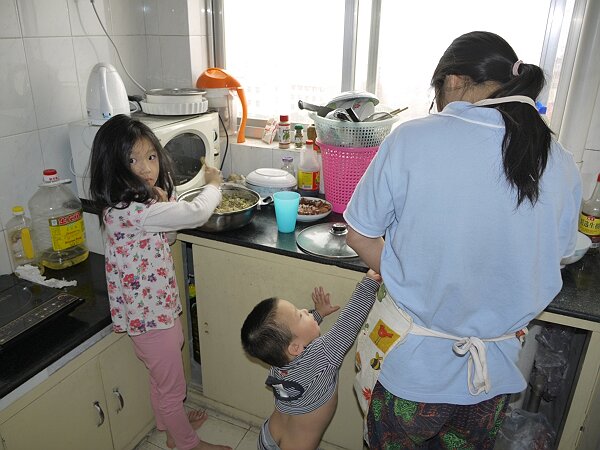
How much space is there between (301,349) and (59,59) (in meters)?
1.35

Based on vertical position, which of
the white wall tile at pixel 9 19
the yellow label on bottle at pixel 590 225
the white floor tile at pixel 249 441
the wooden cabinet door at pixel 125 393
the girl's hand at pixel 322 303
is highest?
the white wall tile at pixel 9 19

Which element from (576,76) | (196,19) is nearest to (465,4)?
(576,76)

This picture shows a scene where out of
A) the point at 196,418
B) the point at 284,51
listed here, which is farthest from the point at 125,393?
the point at 284,51

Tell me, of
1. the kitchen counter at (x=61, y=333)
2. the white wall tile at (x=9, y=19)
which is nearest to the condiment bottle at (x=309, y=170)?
the kitchen counter at (x=61, y=333)

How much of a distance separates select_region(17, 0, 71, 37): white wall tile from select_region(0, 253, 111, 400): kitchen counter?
32.5 inches

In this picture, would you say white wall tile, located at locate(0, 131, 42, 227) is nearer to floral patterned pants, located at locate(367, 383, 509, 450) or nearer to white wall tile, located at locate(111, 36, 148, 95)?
white wall tile, located at locate(111, 36, 148, 95)

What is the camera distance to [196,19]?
2135 mm

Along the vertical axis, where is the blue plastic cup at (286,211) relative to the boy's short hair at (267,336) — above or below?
above

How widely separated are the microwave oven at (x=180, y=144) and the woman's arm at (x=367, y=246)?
0.78 metres

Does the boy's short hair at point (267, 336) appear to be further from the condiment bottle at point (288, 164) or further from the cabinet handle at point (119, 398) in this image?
the condiment bottle at point (288, 164)

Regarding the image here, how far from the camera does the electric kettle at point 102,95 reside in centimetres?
169

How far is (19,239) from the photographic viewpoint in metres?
1.72

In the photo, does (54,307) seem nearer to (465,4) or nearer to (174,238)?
(174,238)

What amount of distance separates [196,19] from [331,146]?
0.90 meters
